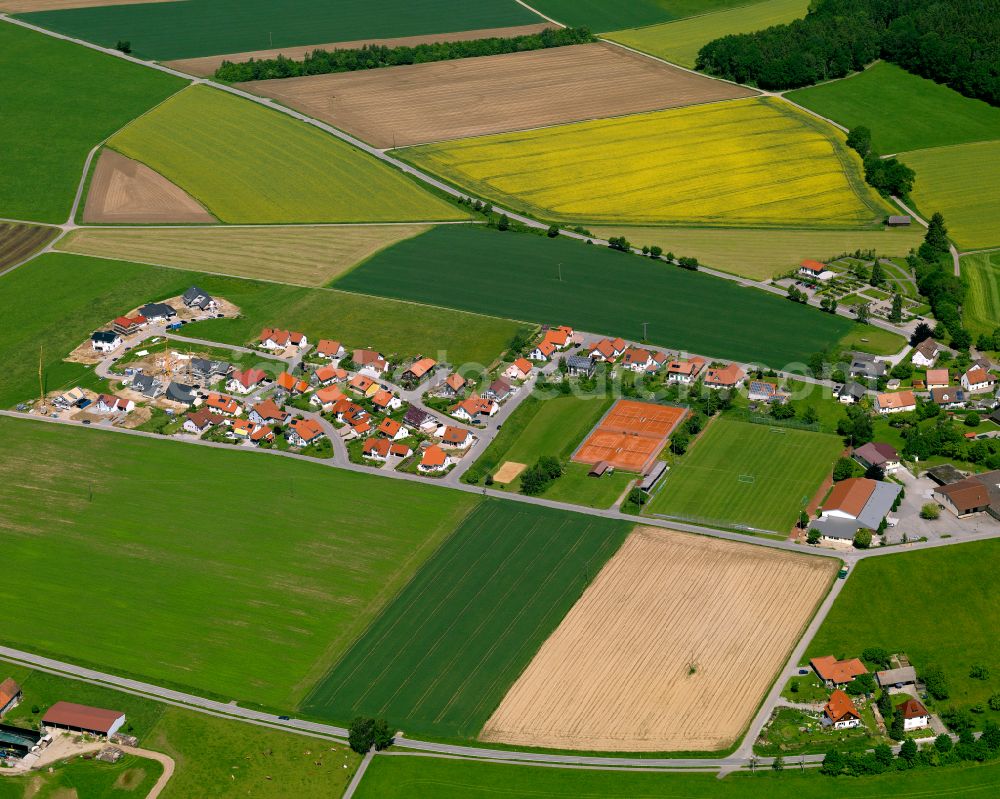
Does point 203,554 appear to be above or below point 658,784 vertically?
below

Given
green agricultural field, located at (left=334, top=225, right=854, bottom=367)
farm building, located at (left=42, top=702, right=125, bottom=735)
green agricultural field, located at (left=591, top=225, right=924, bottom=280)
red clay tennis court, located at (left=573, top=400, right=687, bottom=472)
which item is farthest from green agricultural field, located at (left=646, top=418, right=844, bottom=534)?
farm building, located at (left=42, top=702, right=125, bottom=735)

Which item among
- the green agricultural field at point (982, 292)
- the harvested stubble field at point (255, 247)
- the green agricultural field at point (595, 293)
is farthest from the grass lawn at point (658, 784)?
the harvested stubble field at point (255, 247)

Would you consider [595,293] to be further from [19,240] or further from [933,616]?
[19,240]

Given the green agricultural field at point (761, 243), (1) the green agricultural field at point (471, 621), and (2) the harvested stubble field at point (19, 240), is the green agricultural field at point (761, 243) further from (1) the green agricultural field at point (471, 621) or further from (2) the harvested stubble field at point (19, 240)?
(2) the harvested stubble field at point (19, 240)

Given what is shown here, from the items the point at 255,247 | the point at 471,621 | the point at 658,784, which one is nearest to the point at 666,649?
the point at 658,784

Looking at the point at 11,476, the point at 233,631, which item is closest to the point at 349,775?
the point at 233,631

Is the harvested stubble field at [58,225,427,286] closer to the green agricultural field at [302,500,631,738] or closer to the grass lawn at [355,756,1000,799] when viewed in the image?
the green agricultural field at [302,500,631,738]

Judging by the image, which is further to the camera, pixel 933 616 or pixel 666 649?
pixel 933 616
